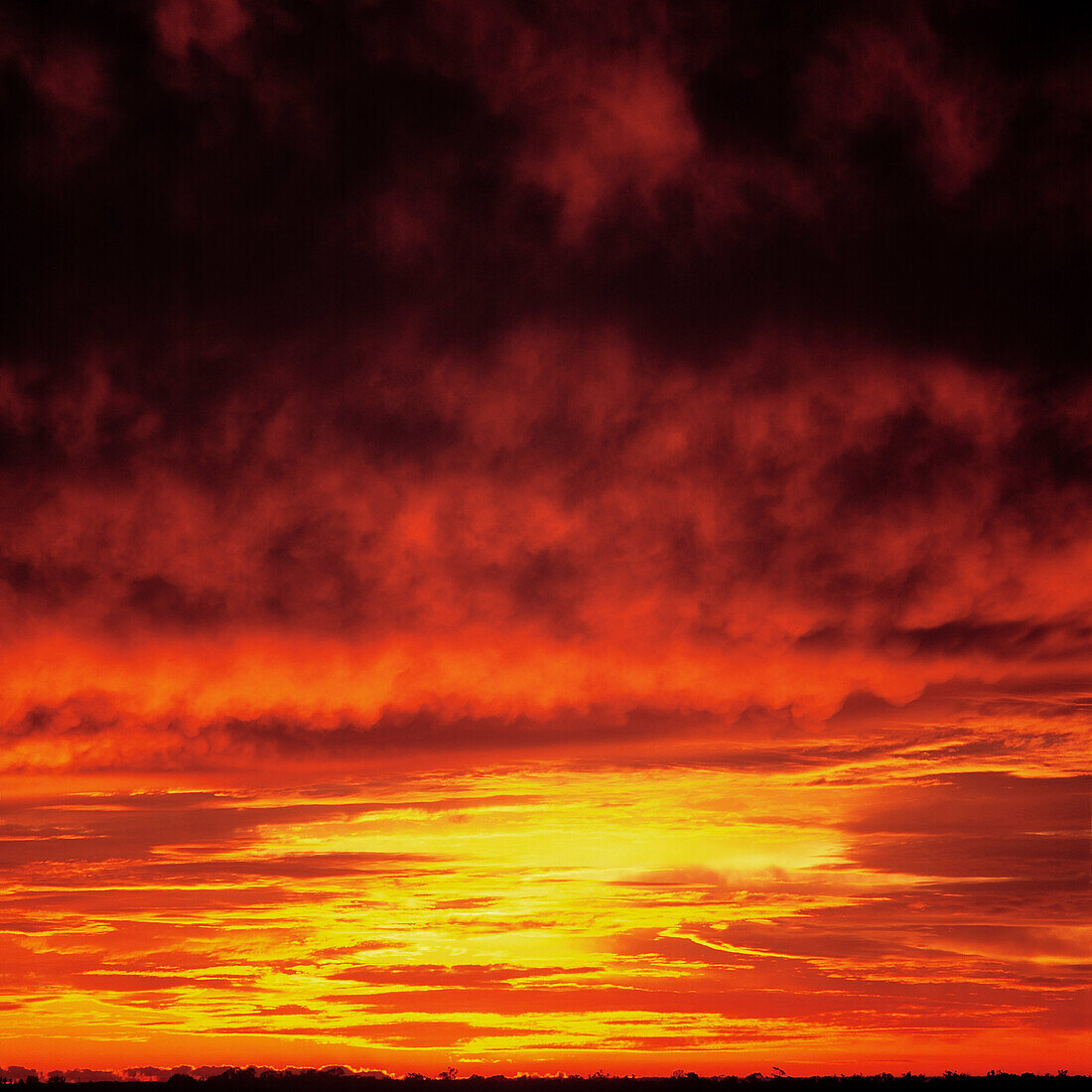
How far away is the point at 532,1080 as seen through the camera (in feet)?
313

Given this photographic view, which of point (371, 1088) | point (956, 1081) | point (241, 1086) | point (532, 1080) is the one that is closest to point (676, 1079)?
point (532, 1080)

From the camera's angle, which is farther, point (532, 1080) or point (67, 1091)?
point (532, 1080)

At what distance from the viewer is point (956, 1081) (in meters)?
86.0

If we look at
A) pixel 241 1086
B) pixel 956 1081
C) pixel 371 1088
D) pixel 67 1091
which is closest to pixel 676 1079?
pixel 956 1081

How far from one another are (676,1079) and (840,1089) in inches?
840

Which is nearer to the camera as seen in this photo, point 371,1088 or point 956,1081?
point 371,1088

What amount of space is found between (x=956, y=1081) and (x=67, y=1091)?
2170 inches

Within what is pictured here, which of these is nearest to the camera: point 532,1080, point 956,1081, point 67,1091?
point 67,1091

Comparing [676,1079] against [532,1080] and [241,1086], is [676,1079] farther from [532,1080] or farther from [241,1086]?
[241,1086]

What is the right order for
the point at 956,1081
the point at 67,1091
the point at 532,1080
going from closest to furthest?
1. the point at 67,1091
2. the point at 956,1081
3. the point at 532,1080

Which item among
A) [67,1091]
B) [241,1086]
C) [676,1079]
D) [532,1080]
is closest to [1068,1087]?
[676,1079]

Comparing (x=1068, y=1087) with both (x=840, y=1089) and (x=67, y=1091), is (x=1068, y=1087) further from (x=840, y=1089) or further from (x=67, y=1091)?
(x=67, y=1091)

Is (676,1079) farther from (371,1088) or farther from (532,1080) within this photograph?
(371,1088)

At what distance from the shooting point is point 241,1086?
74188 mm
